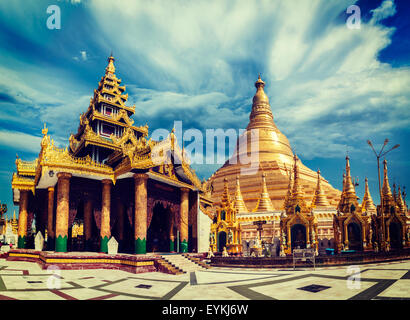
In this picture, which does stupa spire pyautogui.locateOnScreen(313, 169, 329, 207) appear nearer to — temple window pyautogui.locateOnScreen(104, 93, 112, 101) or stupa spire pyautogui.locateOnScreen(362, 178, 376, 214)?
stupa spire pyautogui.locateOnScreen(362, 178, 376, 214)

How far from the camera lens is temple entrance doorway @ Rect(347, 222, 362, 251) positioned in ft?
97.2

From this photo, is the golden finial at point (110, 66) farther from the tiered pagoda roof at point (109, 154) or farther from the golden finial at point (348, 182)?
the golden finial at point (348, 182)

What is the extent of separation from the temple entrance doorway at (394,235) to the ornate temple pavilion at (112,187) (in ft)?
A: 60.6

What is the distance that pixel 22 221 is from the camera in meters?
28.5

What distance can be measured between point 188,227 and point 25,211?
1514cm

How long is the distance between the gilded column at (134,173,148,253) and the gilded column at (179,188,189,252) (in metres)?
5.76

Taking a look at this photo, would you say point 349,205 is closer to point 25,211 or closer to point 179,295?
point 179,295

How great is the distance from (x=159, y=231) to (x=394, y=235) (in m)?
23.5

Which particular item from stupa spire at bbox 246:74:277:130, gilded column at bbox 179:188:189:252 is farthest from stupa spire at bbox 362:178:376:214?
stupa spire at bbox 246:74:277:130

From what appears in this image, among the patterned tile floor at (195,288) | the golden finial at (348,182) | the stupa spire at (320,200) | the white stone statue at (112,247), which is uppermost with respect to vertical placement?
the golden finial at (348,182)

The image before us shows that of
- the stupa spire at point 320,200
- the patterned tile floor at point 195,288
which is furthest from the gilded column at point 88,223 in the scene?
the stupa spire at point 320,200

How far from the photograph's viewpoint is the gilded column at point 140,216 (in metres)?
21.2

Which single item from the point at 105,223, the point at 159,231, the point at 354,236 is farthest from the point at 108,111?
the point at 354,236
